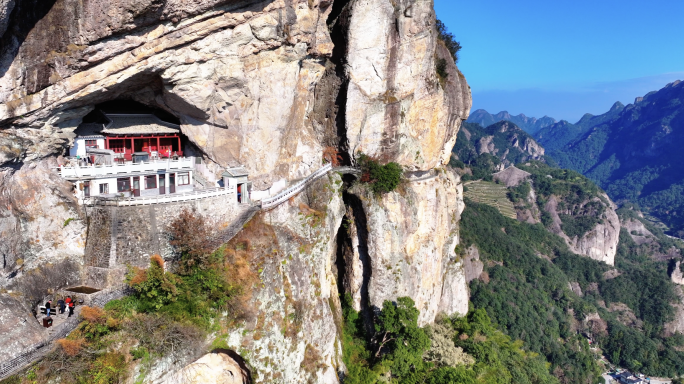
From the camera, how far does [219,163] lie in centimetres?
3103

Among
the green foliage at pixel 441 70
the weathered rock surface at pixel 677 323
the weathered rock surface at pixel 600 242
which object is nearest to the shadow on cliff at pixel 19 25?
the green foliage at pixel 441 70

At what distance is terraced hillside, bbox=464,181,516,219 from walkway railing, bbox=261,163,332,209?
325 ft

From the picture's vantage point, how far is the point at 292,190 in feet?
99.7

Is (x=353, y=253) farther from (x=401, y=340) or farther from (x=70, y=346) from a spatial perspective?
(x=70, y=346)

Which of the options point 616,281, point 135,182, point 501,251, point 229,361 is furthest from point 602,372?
point 135,182

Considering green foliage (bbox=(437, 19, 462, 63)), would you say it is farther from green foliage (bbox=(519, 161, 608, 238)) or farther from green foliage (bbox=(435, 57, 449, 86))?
green foliage (bbox=(519, 161, 608, 238))

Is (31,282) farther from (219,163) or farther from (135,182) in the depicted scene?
(219,163)

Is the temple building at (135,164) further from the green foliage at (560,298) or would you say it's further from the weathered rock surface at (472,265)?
the weathered rock surface at (472,265)

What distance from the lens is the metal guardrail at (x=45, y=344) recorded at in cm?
1600

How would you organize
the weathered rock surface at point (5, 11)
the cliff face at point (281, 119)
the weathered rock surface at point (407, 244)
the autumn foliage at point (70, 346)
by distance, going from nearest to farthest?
the autumn foliage at point (70, 346) < the weathered rock surface at point (5, 11) < the cliff face at point (281, 119) < the weathered rock surface at point (407, 244)

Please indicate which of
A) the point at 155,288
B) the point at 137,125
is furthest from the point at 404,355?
the point at 137,125

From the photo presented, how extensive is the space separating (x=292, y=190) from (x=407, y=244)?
588 inches

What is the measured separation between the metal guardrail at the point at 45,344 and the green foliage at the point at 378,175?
22322 millimetres

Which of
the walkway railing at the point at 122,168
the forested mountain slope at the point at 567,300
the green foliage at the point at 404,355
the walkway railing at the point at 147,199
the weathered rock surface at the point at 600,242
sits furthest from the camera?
the weathered rock surface at the point at 600,242
